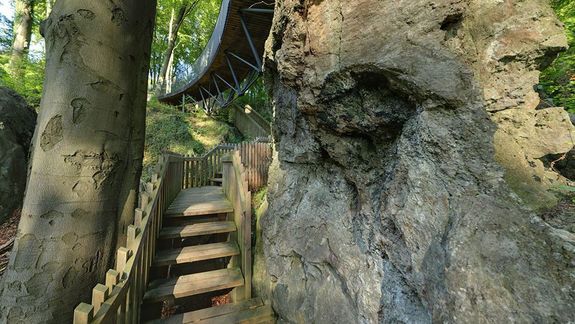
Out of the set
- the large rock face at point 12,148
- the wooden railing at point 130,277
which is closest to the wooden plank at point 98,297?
the wooden railing at point 130,277

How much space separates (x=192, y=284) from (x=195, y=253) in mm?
378

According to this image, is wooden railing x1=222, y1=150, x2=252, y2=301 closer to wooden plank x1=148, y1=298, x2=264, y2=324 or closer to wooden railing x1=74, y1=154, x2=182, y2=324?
wooden plank x1=148, y1=298, x2=264, y2=324

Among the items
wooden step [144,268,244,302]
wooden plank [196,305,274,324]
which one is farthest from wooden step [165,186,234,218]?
wooden plank [196,305,274,324]

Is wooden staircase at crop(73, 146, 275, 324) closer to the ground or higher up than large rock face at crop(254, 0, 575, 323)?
closer to the ground

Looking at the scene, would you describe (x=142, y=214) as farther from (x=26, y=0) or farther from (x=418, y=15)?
(x=26, y=0)

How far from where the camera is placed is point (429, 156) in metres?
1.42

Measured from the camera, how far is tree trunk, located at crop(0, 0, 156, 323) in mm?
1774

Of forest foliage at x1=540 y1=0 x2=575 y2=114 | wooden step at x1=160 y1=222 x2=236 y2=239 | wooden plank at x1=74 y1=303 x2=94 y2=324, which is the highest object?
forest foliage at x1=540 y1=0 x2=575 y2=114

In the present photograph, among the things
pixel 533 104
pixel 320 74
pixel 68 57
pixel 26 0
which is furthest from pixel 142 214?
pixel 26 0

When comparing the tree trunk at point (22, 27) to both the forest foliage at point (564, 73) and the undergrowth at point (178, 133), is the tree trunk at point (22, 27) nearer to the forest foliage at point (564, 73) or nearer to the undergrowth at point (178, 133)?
the undergrowth at point (178, 133)

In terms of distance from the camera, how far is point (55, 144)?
1.88 m

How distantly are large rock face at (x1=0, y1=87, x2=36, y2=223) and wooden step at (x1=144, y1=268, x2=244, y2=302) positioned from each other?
4264 millimetres

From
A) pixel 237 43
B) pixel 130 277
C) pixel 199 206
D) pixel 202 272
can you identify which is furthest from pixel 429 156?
pixel 237 43

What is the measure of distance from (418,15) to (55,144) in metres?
2.72
